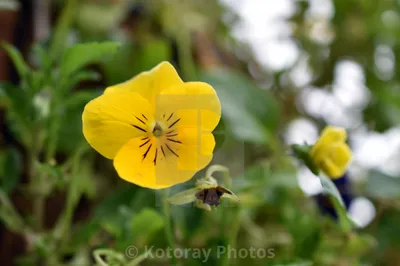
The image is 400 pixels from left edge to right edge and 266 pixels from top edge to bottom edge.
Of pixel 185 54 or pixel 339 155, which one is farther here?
pixel 185 54

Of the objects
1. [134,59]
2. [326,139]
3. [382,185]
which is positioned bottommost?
[382,185]

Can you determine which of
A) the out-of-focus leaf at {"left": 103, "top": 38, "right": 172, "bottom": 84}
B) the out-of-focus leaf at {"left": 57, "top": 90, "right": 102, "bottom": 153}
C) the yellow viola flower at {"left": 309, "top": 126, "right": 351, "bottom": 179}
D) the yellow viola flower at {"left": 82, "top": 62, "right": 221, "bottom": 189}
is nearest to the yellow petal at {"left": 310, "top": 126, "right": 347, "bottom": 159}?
the yellow viola flower at {"left": 309, "top": 126, "right": 351, "bottom": 179}

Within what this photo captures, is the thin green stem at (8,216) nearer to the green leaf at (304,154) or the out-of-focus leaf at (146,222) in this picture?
the out-of-focus leaf at (146,222)

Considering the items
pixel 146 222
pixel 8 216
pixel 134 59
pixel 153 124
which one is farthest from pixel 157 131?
pixel 134 59

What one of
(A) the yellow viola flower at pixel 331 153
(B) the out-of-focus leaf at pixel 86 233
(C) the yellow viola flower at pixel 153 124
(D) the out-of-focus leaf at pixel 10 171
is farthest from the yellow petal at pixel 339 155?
(D) the out-of-focus leaf at pixel 10 171

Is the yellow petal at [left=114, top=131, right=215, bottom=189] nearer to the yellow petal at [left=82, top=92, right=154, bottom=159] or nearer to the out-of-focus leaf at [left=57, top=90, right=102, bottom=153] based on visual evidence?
the yellow petal at [left=82, top=92, right=154, bottom=159]

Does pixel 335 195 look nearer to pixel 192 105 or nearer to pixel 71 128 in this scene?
pixel 192 105
